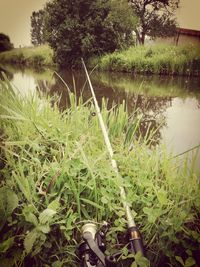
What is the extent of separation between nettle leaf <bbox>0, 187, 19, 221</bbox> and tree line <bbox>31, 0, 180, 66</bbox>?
3.46 feet

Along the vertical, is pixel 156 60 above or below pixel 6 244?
above

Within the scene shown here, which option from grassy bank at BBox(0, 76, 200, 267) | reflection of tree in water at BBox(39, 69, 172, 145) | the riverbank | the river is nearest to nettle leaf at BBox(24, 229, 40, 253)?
grassy bank at BBox(0, 76, 200, 267)

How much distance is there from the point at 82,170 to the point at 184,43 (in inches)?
42.8

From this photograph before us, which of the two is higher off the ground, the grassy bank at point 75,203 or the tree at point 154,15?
the tree at point 154,15

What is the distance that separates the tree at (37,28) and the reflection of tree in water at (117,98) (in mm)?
260

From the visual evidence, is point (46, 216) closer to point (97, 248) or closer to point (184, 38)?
point (97, 248)

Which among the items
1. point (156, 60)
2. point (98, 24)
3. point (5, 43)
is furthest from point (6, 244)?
point (156, 60)

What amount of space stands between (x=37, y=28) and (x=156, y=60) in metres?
0.81

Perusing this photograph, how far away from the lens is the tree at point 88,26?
159 cm

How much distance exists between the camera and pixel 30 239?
643mm

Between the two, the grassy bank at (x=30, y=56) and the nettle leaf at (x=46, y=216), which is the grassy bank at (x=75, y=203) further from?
the grassy bank at (x=30, y=56)

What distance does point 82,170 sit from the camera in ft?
2.99

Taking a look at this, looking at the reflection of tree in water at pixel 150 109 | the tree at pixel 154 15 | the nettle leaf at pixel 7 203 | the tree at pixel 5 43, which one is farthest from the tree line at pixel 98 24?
the nettle leaf at pixel 7 203

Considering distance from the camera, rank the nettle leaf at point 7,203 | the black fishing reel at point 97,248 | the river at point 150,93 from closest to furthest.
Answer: the black fishing reel at point 97,248 → the nettle leaf at point 7,203 → the river at point 150,93
